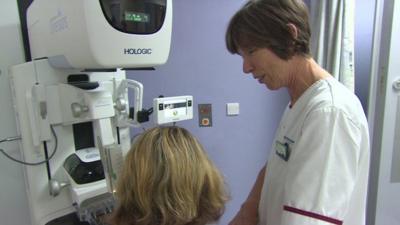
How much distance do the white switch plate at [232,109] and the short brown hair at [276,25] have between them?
1119mm

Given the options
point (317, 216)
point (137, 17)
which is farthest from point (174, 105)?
point (317, 216)

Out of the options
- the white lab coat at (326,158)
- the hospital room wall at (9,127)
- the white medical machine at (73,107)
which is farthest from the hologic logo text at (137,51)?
the hospital room wall at (9,127)

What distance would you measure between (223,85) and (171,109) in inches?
22.8

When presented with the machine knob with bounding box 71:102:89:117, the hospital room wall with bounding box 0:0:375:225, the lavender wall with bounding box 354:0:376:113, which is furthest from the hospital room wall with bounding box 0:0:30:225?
the lavender wall with bounding box 354:0:376:113

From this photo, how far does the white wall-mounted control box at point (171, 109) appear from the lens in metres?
1.40

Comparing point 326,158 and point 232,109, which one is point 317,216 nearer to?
point 326,158

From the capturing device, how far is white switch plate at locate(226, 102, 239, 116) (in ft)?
6.33

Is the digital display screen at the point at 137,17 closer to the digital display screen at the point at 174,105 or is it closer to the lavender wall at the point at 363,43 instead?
the digital display screen at the point at 174,105

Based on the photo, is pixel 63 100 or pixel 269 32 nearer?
pixel 269 32

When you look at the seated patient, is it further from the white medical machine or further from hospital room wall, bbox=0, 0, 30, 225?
hospital room wall, bbox=0, 0, 30, 225

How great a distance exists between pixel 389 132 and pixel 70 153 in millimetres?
1663

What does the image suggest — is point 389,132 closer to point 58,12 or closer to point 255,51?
point 255,51

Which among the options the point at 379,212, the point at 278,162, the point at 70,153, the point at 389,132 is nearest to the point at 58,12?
the point at 70,153

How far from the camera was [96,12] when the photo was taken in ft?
2.30
